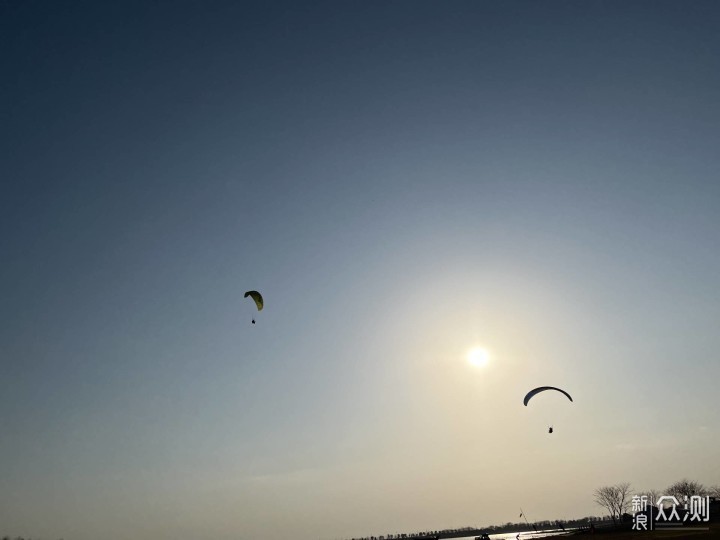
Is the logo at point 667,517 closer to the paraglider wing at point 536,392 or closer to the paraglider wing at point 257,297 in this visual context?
the paraglider wing at point 536,392

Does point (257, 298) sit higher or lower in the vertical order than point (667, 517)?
higher

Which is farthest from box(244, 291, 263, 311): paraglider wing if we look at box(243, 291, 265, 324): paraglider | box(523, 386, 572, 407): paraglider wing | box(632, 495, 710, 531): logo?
box(632, 495, 710, 531): logo

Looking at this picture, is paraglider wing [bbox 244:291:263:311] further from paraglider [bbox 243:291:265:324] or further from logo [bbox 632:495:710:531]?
logo [bbox 632:495:710:531]

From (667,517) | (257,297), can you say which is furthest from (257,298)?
(667,517)

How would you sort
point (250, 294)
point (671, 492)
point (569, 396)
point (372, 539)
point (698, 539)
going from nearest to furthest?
1. point (698, 539)
2. point (250, 294)
3. point (569, 396)
4. point (671, 492)
5. point (372, 539)

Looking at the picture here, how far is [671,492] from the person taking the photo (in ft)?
449

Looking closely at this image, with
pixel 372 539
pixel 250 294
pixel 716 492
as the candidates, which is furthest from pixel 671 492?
pixel 250 294

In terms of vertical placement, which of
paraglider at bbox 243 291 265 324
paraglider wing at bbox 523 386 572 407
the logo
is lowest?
the logo

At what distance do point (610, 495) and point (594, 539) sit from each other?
10703 cm

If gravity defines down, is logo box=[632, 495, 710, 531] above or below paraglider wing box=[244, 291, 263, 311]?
below

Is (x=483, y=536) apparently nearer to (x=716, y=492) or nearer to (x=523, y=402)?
(x=523, y=402)

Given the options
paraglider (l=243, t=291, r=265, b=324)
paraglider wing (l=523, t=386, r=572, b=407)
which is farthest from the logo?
paraglider (l=243, t=291, r=265, b=324)

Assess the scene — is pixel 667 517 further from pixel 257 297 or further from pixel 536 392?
pixel 257 297

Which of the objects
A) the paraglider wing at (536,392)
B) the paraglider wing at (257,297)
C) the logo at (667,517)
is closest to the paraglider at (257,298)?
the paraglider wing at (257,297)
